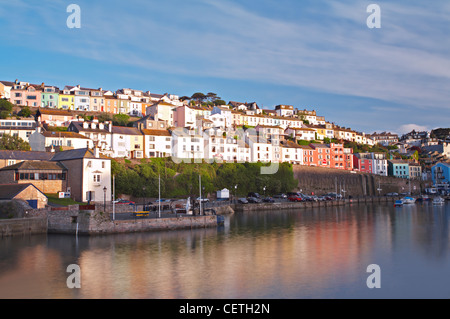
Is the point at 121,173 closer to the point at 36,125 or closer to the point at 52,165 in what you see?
the point at 52,165

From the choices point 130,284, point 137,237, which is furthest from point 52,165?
point 130,284

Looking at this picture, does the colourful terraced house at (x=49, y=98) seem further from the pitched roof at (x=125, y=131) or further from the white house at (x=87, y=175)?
the white house at (x=87, y=175)

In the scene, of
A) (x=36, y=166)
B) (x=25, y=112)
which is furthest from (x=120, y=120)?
(x=36, y=166)

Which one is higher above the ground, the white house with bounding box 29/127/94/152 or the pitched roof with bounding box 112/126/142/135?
the pitched roof with bounding box 112/126/142/135

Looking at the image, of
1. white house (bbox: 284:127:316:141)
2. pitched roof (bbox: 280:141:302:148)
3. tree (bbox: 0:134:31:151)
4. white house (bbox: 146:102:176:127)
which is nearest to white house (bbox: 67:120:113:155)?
tree (bbox: 0:134:31:151)

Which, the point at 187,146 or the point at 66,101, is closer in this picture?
the point at 187,146

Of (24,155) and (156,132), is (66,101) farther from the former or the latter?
(24,155)

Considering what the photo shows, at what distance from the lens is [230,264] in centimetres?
2338

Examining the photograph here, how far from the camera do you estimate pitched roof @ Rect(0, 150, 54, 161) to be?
5062cm

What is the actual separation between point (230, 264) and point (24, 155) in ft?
127

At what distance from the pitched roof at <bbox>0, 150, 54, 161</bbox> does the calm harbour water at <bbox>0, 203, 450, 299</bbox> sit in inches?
885

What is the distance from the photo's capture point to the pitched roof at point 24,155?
50625 millimetres

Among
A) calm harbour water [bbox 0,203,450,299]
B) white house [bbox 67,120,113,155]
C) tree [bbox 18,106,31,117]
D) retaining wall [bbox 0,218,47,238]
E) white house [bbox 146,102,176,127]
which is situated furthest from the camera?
white house [bbox 146,102,176,127]

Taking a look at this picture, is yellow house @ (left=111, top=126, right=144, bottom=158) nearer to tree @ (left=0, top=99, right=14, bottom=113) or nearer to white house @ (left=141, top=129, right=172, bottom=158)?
white house @ (left=141, top=129, right=172, bottom=158)
